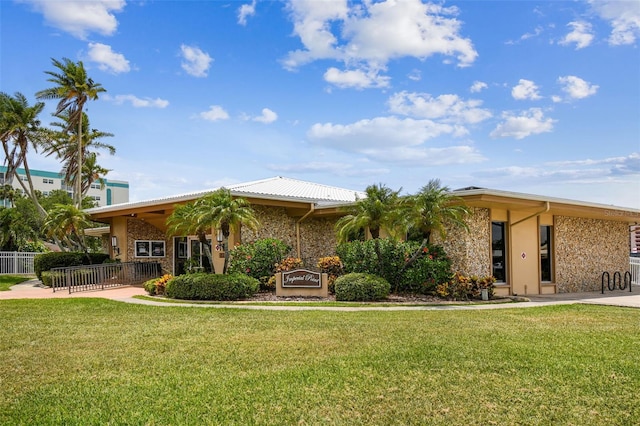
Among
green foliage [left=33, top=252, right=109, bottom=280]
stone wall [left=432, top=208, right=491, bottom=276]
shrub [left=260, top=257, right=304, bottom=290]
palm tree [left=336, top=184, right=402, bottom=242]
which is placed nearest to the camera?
palm tree [left=336, top=184, right=402, bottom=242]

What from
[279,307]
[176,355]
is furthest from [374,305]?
[176,355]

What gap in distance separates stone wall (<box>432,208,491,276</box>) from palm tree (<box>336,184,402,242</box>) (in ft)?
7.19

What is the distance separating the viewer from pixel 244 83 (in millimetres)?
14672

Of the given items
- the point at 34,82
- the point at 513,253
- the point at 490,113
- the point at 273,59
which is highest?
the point at 34,82

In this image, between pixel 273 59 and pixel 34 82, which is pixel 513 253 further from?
pixel 34 82

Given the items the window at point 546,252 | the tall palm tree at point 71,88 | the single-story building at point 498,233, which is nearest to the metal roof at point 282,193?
the single-story building at point 498,233

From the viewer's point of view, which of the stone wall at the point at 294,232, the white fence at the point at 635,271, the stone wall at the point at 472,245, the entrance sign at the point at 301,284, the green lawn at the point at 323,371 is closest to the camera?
the green lawn at the point at 323,371

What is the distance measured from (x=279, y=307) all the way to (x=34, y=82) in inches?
1020

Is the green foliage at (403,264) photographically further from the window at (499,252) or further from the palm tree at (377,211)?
the window at (499,252)

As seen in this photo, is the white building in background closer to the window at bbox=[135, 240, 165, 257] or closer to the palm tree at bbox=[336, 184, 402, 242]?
the window at bbox=[135, 240, 165, 257]

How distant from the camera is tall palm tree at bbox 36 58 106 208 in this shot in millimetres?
30422

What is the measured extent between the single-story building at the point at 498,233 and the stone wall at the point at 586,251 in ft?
0.12

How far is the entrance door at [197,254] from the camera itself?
61.7 ft

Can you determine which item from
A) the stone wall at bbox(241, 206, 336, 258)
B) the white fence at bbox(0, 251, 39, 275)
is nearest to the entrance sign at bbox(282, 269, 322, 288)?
the stone wall at bbox(241, 206, 336, 258)
